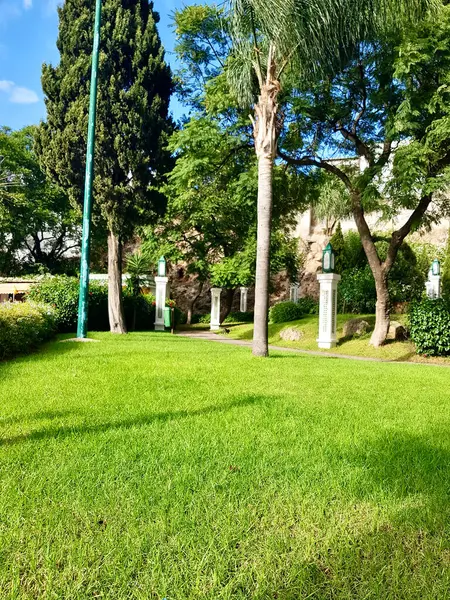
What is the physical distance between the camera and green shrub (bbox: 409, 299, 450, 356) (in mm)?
12164

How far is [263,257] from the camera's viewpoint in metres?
9.12

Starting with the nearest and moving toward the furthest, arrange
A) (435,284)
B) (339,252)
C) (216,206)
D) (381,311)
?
1. (381,311)
2. (435,284)
3. (216,206)
4. (339,252)

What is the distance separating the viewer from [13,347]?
8.03 m

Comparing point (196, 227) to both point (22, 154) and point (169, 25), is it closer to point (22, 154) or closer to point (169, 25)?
point (169, 25)

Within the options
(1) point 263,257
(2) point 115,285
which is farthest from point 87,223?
(1) point 263,257

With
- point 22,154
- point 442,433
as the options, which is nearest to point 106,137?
point 442,433

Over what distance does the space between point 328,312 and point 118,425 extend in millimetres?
11736

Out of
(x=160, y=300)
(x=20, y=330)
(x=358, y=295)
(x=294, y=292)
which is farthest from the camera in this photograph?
(x=294, y=292)

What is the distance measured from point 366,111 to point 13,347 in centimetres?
1081

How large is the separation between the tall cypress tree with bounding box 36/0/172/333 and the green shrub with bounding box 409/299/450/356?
8193 mm

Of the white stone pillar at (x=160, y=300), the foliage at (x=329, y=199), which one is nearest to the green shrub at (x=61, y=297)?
the white stone pillar at (x=160, y=300)

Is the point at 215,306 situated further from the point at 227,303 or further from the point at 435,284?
the point at 435,284

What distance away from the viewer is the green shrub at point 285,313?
2080 centimetres

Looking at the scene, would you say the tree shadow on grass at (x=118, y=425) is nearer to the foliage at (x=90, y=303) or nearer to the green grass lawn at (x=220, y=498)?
the green grass lawn at (x=220, y=498)
